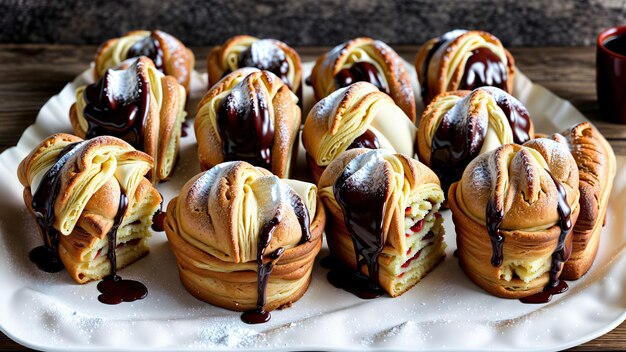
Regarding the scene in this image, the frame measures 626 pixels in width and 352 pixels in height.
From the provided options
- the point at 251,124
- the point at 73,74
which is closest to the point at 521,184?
the point at 251,124

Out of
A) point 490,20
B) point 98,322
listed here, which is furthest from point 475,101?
point 490,20

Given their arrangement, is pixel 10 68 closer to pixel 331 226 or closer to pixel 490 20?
pixel 331 226

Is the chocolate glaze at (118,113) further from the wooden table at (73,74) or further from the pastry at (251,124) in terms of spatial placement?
the wooden table at (73,74)

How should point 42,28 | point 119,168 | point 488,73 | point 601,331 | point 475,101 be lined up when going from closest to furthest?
point 601,331
point 119,168
point 475,101
point 488,73
point 42,28

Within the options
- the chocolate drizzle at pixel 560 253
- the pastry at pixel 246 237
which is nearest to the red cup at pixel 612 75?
the chocolate drizzle at pixel 560 253

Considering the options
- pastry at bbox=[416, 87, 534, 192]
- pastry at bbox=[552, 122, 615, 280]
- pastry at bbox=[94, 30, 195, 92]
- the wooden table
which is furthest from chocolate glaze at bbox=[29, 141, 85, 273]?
pastry at bbox=[552, 122, 615, 280]
